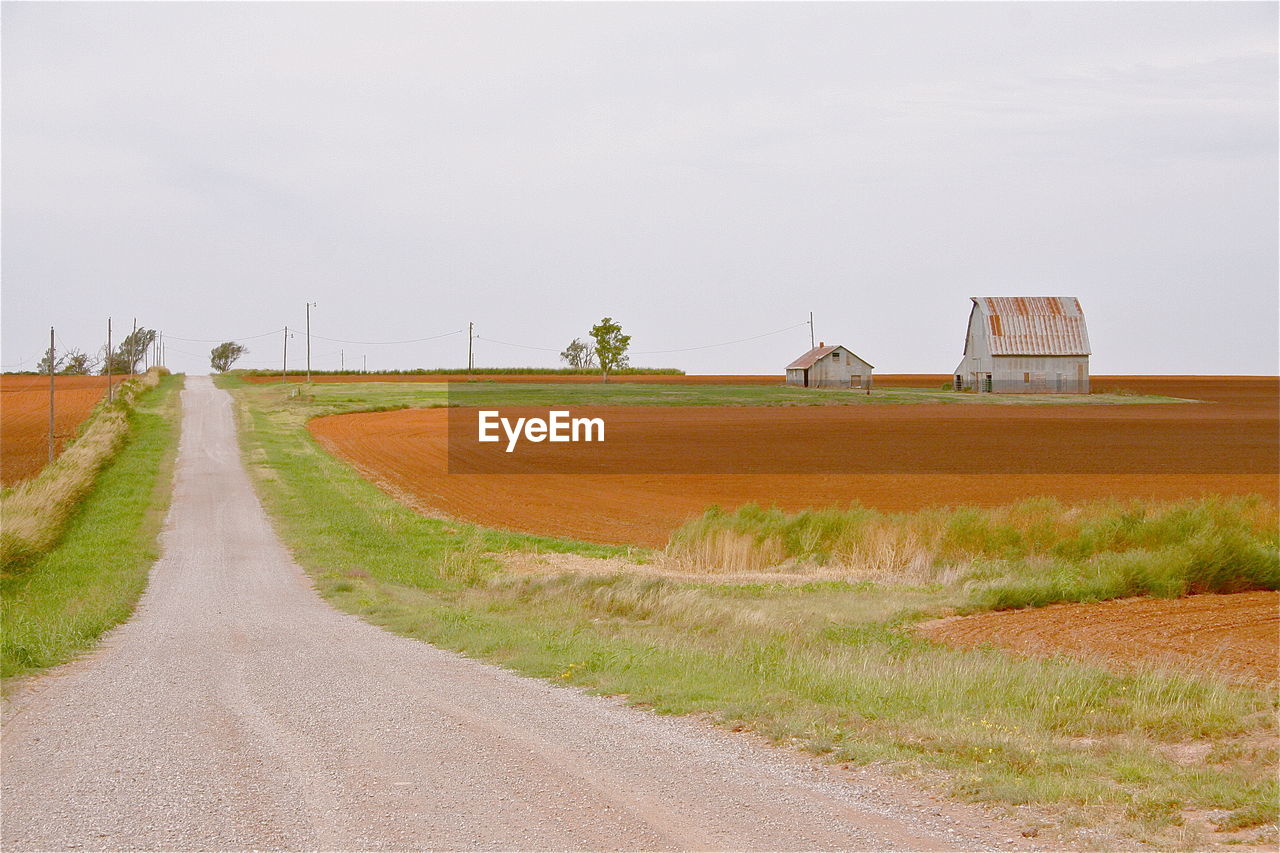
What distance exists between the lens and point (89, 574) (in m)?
19.7

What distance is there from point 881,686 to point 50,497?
25.4 m

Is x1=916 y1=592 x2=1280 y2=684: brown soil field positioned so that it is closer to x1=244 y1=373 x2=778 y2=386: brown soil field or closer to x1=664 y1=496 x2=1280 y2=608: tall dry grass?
x1=664 y1=496 x2=1280 y2=608: tall dry grass

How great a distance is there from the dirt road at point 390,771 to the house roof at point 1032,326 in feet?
305

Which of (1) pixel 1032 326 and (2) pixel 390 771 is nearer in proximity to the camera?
(2) pixel 390 771

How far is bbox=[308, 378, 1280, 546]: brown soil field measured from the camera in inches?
1300

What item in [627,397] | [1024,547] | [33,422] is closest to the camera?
[1024,547]

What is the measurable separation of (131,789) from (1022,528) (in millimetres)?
19995

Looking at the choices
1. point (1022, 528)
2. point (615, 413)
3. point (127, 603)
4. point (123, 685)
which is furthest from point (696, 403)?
point (123, 685)

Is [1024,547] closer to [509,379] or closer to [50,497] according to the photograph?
[50,497]

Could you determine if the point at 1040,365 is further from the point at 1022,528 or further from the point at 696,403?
the point at 1022,528

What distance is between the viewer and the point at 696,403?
88250 millimetres

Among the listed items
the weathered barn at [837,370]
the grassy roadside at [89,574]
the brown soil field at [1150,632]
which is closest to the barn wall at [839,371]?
the weathered barn at [837,370]

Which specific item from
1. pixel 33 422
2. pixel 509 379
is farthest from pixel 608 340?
pixel 33 422

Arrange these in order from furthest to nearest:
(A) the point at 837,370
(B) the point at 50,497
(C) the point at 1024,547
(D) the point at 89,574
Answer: (A) the point at 837,370 < (B) the point at 50,497 < (C) the point at 1024,547 < (D) the point at 89,574
